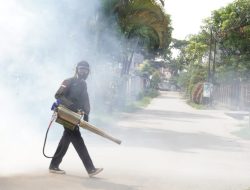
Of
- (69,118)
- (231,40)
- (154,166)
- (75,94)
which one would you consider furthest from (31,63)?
(231,40)

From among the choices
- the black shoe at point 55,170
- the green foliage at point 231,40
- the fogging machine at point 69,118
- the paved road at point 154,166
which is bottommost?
the paved road at point 154,166

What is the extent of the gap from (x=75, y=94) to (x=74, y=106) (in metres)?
0.17

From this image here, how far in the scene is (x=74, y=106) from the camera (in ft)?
27.2

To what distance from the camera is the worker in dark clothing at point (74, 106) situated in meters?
8.25

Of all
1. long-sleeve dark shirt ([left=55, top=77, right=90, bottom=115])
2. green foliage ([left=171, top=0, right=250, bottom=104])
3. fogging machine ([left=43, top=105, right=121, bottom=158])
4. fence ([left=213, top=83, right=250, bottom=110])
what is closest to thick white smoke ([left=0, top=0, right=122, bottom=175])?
fogging machine ([left=43, top=105, right=121, bottom=158])

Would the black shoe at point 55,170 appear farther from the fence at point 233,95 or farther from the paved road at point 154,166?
the fence at point 233,95

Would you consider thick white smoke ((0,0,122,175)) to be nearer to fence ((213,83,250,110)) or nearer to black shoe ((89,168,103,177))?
black shoe ((89,168,103,177))

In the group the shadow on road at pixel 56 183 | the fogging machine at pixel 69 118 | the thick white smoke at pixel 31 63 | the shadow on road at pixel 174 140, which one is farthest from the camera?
the shadow on road at pixel 174 140

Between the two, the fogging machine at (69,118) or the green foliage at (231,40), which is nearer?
the fogging machine at (69,118)

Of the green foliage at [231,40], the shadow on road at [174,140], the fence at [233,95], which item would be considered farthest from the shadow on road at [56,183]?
the green foliage at [231,40]

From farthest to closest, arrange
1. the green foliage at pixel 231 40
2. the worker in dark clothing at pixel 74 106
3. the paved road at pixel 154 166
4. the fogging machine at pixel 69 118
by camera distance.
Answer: the green foliage at pixel 231 40 < the worker in dark clothing at pixel 74 106 < the fogging machine at pixel 69 118 < the paved road at pixel 154 166

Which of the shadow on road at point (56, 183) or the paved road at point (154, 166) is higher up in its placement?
the shadow on road at point (56, 183)

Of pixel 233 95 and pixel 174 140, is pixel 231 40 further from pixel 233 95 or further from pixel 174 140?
pixel 174 140

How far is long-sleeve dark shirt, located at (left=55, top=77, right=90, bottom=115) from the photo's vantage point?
8.30 m
